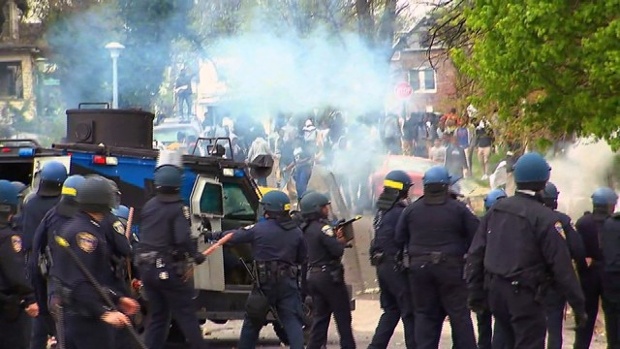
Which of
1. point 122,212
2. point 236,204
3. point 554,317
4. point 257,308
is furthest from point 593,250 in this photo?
point 122,212

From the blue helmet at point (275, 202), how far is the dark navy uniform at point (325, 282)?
47 cm

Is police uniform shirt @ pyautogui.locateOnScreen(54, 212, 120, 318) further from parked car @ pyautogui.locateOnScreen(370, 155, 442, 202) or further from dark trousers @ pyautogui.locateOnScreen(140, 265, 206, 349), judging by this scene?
parked car @ pyautogui.locateOnScreen(370, 155, 442, 202)

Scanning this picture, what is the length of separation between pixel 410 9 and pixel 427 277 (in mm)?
16842

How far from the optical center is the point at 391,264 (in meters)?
12.0

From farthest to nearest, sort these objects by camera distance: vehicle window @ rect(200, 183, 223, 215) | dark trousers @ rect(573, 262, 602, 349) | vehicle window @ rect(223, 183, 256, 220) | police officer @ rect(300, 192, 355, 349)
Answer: vehicle window @ rect(223, 183, 256, 220) < vehicle window @ rect(200, 183, 223, 215) < police officer @ rect(300, 192, 355, 349) < dark trousers @ rect(573, 262, 602, 349)

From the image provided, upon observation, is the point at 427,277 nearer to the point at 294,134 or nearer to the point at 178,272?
the point at 178,272

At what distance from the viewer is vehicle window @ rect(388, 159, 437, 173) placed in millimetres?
24706

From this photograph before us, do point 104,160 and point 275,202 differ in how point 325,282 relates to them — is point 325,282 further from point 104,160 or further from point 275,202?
point 104,160

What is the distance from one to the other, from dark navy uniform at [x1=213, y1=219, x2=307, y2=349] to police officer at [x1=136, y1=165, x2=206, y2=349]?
110 cm

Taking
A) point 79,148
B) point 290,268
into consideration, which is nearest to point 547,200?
point 290,268

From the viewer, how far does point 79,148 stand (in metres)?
13.3

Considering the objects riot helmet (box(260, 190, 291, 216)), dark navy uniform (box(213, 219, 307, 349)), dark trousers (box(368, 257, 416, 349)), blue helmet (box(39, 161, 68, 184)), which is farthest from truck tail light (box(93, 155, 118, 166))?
dark trousers (box(368, 257, 416, 349))

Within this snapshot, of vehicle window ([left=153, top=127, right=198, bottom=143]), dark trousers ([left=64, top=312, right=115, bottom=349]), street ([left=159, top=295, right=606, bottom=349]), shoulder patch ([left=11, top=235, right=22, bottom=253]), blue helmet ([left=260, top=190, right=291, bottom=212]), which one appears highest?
vehicle window ([left=153, top=127, right=198, bottom=143])

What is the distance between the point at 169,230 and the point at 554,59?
546cm
